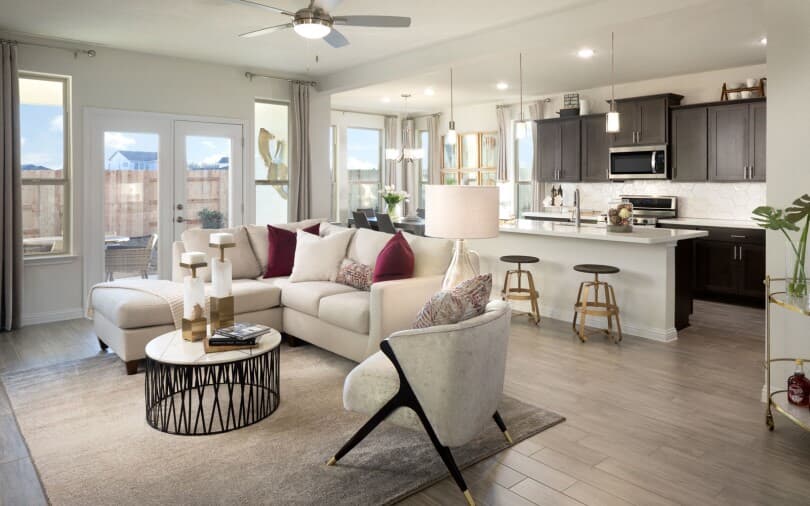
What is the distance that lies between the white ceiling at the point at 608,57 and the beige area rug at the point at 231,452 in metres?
3.43

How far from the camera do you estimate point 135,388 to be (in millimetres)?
3789

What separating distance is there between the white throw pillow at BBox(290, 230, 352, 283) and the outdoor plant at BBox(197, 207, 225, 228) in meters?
2.39

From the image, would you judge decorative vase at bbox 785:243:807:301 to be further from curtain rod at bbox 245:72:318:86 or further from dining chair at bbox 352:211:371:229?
curtain rod at bbox 245:72:318:86

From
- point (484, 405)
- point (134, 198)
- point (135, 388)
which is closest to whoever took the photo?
point (484, 405)

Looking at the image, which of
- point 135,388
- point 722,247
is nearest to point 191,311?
point 135,388

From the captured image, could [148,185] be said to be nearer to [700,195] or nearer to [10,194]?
[10,194]

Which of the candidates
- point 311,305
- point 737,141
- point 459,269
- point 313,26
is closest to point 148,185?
point 311,305

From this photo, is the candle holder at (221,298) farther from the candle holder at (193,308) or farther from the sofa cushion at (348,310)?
A: the sofa cushion at (348,310)

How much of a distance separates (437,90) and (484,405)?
6.75 metres

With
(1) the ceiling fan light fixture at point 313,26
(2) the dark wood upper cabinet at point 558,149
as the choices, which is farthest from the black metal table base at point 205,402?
(2) the dark wood upper cabinet at point 558,149

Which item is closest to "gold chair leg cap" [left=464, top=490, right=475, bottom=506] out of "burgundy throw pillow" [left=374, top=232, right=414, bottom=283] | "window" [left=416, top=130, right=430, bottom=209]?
"burgundy throw pillow" [left=374, top=232, right=414, bottom=283]

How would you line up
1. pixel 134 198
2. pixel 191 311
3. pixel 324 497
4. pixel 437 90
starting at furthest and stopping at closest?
1. pixel 437 90
2. pixel 134 198
3. pixel 191 311
4. pixel 324 497

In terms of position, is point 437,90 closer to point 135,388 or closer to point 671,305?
point 671,305

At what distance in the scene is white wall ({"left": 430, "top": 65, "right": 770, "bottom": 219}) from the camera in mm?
7078
